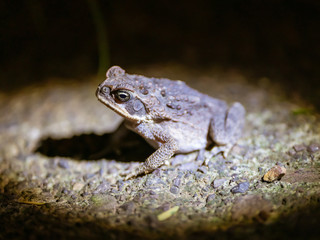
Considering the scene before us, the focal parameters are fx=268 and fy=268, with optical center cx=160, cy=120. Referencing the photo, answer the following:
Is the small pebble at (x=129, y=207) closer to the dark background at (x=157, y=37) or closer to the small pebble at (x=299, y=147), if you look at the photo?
the small pebble at (x=299, y=147)

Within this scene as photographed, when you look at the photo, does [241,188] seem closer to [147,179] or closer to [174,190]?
[174,190]

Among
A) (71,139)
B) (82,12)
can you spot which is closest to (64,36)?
(82,12)

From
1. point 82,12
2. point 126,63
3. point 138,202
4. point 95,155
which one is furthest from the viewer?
point 82,12

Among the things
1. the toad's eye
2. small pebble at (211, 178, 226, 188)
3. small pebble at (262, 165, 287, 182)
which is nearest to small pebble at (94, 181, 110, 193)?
the toad's eye

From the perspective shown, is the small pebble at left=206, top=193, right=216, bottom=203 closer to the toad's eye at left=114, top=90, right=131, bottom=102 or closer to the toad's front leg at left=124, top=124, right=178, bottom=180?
the toad's front leg at left=124, top=124, right=178, bottom=180

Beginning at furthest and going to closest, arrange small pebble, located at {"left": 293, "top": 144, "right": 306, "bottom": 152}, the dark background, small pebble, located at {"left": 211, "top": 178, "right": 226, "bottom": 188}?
the dark background → small pebble, located at {"left": 293, "top": 144, "right": 306, "bottom": 152} → small pebble, located at {"left": 211, "top": 178, "right": 226, "bottom": 188}

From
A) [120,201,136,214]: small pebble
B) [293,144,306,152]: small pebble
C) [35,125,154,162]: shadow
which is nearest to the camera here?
[120,201,136,214]: small pebble

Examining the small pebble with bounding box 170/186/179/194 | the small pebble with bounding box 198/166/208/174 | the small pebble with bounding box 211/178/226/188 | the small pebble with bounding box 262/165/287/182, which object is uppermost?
the small pebble with bounding box 262/165/287/182

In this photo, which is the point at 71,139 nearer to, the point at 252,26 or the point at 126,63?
the point at 126,63
